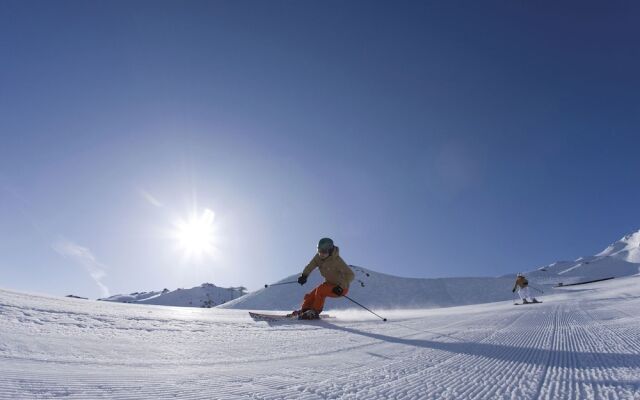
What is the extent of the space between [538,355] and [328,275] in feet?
17.9

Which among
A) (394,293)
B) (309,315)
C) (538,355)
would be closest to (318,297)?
(309,315)

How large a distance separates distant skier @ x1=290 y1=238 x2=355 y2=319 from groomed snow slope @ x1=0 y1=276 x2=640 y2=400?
3756 millimetres

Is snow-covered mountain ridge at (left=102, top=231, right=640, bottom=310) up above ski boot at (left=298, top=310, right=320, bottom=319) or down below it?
above

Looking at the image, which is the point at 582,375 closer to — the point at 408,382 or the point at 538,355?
the point at 538,355

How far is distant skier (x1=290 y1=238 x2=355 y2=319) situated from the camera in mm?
7683

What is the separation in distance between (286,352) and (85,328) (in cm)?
187

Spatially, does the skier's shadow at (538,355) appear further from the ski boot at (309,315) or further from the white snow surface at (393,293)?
the white snow surface at (393,293)

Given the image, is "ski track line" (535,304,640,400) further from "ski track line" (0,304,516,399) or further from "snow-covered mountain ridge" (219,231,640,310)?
"snow-covered mountain ridge" (219,231,640,310)

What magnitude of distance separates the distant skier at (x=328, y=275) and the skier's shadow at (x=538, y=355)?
421 cm

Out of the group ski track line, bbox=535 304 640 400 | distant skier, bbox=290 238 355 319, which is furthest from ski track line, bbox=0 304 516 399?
distant skier, bbox=290 238 355 319

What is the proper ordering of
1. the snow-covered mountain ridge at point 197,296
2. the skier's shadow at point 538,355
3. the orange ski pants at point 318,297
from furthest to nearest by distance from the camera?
the snow-covered mountain ridge at point 197,296
the orange ski pants at point 318,297
the skier's shadow at point 538,355

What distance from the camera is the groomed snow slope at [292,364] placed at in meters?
1.73

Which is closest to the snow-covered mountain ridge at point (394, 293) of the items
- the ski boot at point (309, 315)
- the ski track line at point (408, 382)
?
the ski boot at point (309, 315)

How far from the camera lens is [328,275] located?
8023 mm
